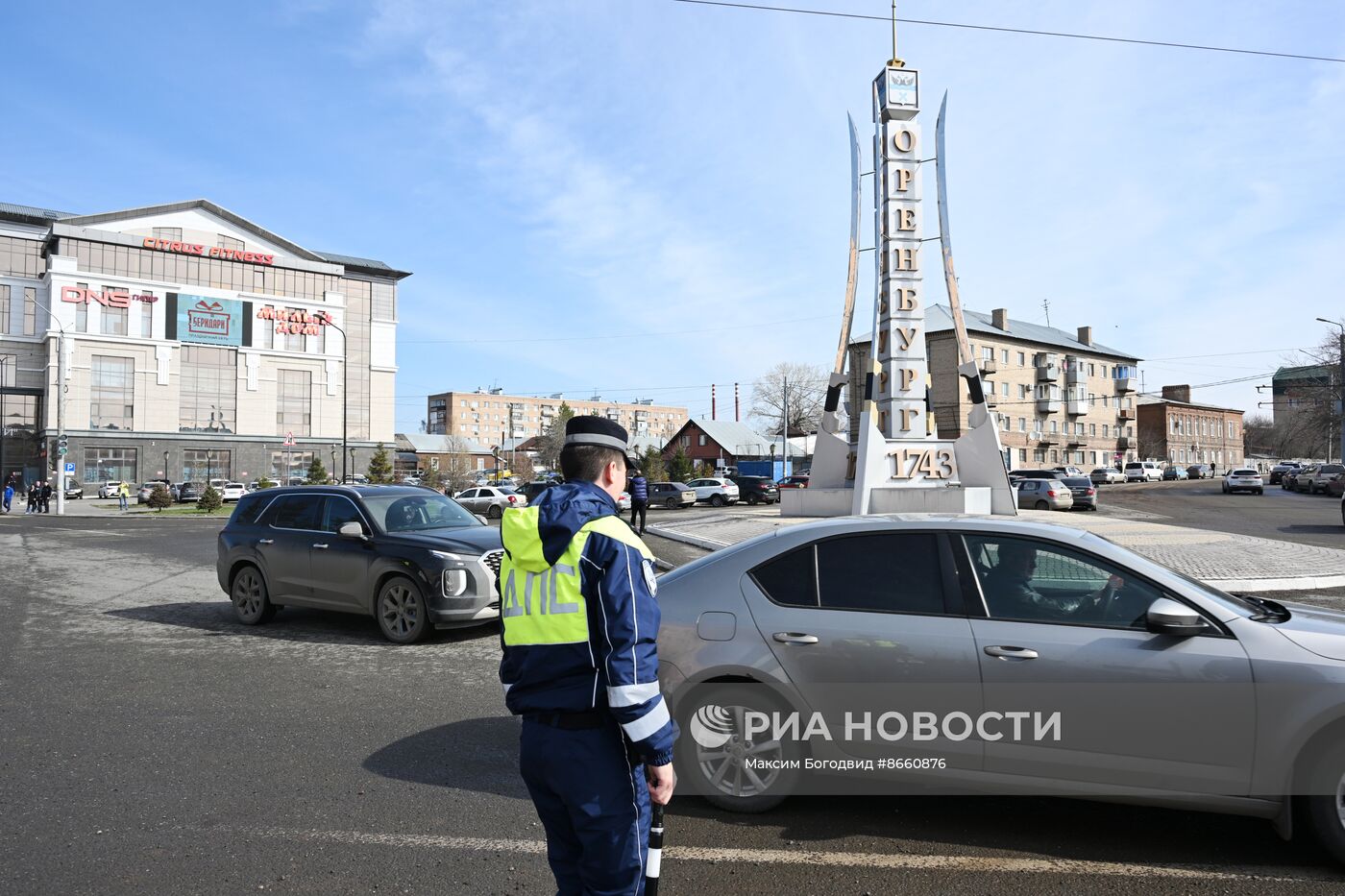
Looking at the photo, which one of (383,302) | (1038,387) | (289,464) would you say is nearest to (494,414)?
(383,302)

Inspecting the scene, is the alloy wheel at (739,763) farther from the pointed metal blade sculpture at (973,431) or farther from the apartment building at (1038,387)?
the apartment building at (1038,387)

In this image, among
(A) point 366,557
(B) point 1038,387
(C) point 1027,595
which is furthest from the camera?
(B) point 1038,387

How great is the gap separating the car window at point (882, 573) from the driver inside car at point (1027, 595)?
0.84 ft

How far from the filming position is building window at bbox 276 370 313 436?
235ft

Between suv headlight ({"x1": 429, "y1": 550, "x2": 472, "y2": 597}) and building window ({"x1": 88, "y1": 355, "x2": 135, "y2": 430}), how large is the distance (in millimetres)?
68658

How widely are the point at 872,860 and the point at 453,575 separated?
549cm

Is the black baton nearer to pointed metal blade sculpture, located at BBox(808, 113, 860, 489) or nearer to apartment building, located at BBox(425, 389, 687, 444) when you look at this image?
pointed metal blade sculpture, located at BBox(808, 113, 860, 489)

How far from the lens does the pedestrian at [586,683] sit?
90.0 inches

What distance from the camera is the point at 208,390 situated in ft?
225

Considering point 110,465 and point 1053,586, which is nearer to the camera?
point 1053,586

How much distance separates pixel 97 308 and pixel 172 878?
247 feet

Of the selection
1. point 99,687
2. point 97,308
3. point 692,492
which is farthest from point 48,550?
point 97,308

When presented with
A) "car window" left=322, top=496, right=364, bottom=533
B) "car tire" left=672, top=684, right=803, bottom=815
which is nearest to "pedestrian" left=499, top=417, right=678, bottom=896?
"car tire" left=672, top=684, right=803, bottom=815

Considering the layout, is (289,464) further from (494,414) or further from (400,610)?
(494,414)
